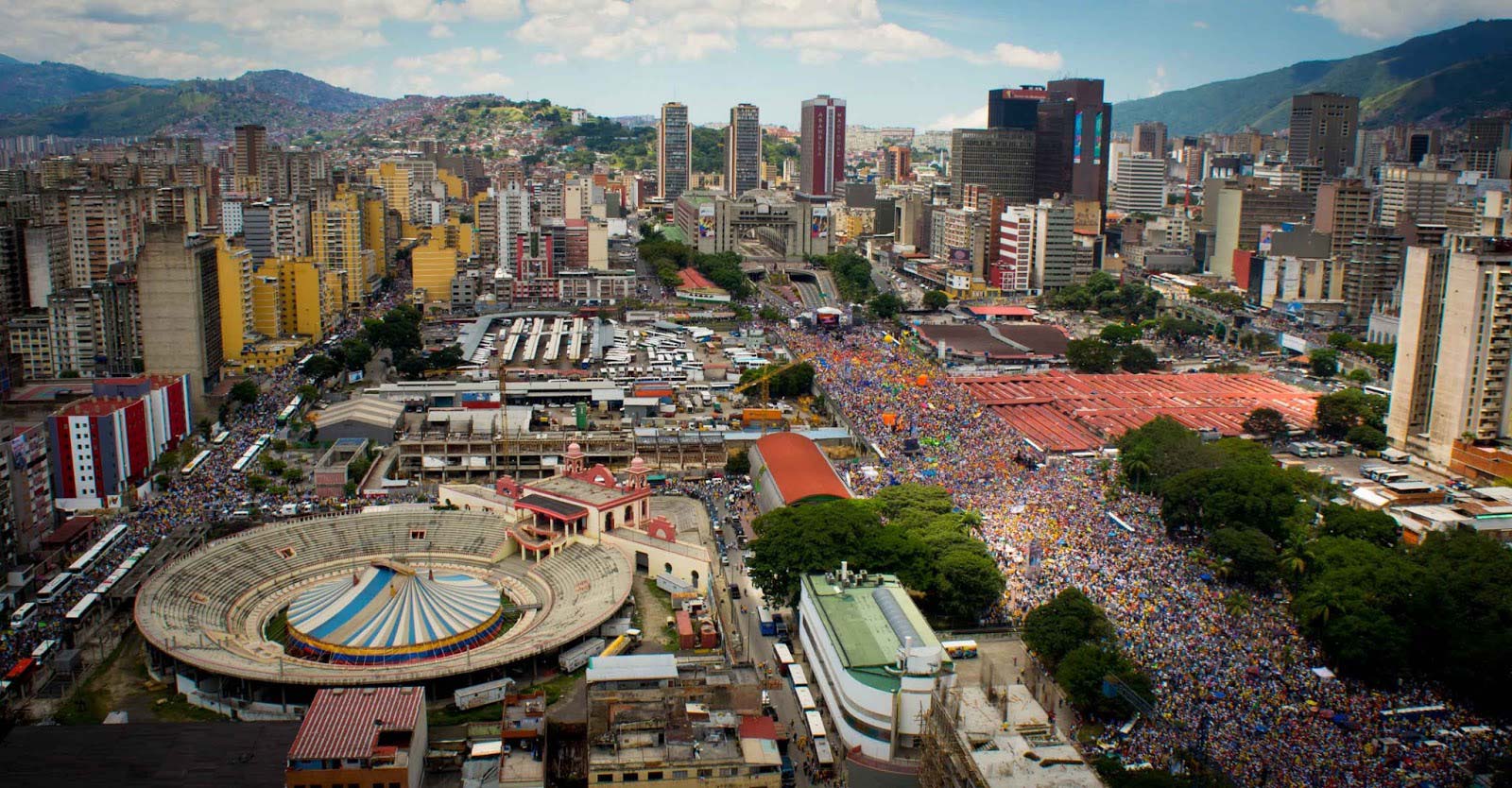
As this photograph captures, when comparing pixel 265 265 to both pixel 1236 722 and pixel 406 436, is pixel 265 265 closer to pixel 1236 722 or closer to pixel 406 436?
pixel 406 436

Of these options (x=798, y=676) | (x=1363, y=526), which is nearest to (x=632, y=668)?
(x=798, y=676)

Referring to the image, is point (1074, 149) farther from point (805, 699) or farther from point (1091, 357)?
point (805, 699)

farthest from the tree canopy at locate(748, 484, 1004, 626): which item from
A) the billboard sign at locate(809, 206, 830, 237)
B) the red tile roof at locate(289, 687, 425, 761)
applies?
the billboard sign at locate(809, 206, 830, 237)

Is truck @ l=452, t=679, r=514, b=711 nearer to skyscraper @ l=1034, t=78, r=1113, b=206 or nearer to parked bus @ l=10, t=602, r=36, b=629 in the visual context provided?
parked bus @ l=10, t=602, r=36, b=629

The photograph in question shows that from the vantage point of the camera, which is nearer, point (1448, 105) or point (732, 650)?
point (732, 650)

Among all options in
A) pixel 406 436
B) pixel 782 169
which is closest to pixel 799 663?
pixel 406 436

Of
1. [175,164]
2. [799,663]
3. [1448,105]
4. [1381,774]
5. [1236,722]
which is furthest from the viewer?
[1448,105]

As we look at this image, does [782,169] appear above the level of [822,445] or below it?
above
